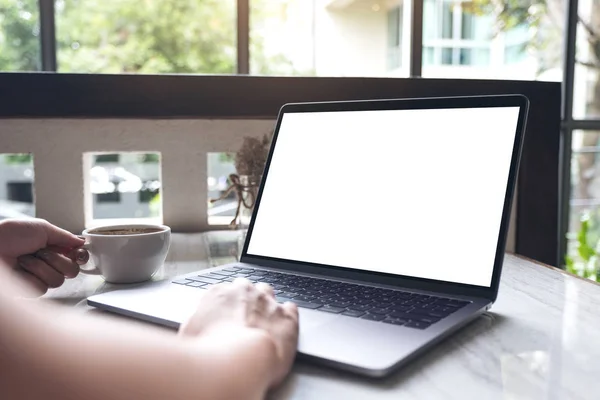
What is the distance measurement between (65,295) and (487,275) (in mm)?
550

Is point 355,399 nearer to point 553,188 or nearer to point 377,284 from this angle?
point 377,284

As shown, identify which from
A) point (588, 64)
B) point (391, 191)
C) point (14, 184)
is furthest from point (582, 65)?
point (14, 184)

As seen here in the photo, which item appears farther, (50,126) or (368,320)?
(50,126)

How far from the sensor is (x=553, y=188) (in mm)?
1373

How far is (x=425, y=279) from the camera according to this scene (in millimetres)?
649

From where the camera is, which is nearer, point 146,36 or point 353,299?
point 353,299

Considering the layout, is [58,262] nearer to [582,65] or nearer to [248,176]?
[248,176]

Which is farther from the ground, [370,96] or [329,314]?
[370,96]

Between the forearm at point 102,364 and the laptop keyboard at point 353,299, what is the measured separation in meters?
0.20

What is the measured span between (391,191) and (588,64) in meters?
2.66

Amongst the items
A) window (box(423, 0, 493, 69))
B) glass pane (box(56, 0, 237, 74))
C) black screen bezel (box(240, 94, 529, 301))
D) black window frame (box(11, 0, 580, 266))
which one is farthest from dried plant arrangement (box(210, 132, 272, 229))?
glass pane (box(56, 0, 237, 74))

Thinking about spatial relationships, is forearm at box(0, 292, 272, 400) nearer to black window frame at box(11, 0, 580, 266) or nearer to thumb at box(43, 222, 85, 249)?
thumb at box(43, 222, 85, 249)

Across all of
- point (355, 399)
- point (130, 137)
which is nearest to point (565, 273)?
point (355, 399)

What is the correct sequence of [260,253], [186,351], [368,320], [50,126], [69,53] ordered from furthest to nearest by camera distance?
[69,53]
[50,126]
[260,253]
[368,320]
[186,351]
